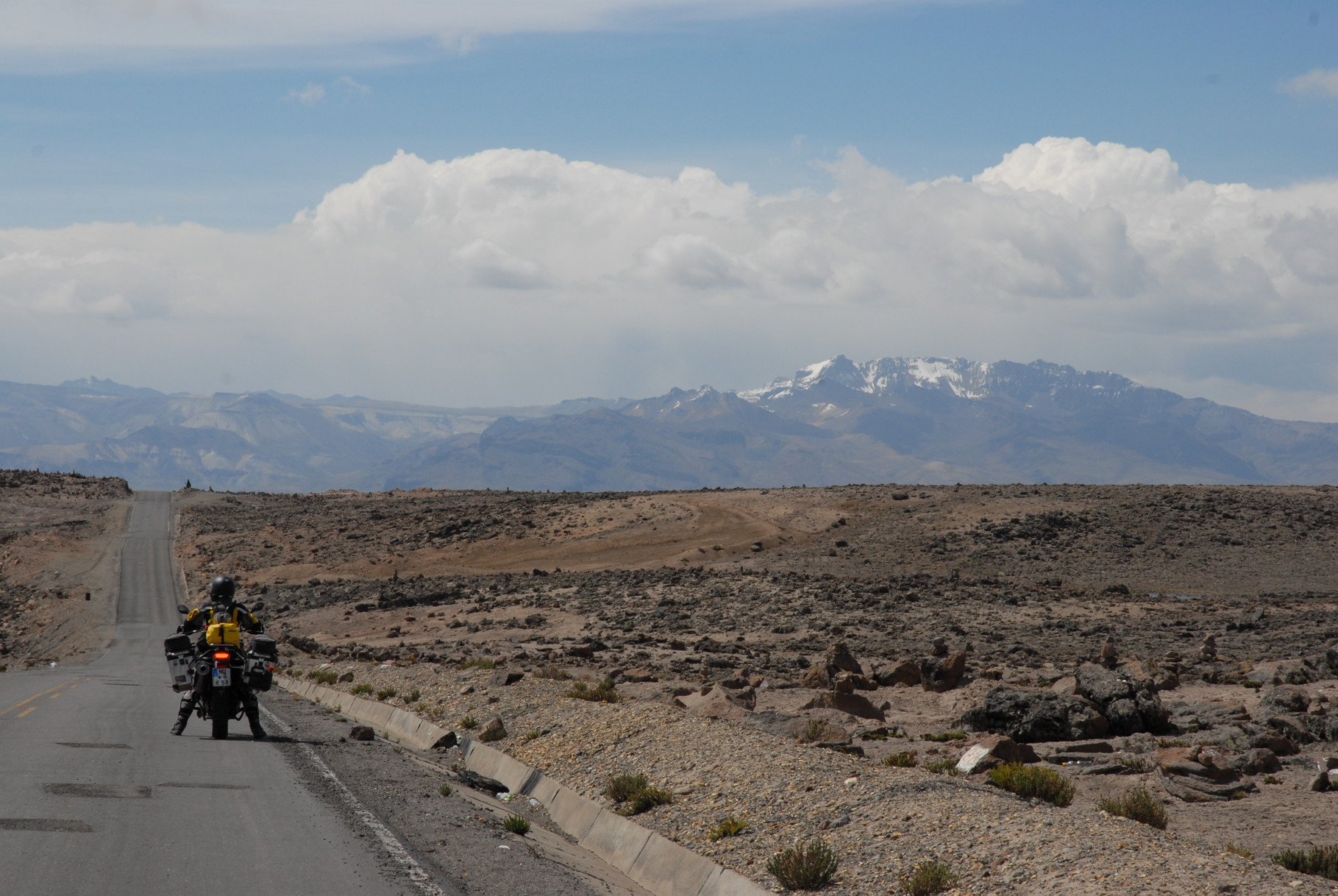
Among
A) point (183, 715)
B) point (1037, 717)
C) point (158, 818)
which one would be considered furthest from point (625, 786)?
point (183, 715)

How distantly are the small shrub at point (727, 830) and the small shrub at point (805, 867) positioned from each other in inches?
51.4

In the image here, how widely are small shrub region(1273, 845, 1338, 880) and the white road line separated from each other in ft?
23.2

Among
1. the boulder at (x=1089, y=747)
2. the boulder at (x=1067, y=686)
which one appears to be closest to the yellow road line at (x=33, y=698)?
the boulder at (x=1089, y=747)

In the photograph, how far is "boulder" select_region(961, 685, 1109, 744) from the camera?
15289 mm

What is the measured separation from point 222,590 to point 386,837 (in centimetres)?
748

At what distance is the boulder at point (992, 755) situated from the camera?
12734 mm

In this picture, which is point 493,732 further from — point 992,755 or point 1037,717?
point 1037,717

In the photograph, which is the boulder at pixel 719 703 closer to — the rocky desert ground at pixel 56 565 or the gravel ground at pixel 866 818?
the gravel ground at pixel 866 818

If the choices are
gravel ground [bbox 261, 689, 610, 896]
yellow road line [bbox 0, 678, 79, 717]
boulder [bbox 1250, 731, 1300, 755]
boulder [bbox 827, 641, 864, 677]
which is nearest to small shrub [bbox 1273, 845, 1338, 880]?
boulder [bbox 1250, 731, 1300, 755]

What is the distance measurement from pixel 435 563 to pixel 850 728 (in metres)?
48.9

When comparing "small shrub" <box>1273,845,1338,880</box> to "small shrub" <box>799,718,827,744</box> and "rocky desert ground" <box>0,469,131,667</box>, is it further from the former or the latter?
"rocky desert ground" <box>0,469,131,667</box>

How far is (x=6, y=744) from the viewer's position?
49.2ft

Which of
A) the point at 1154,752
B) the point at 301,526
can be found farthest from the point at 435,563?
the point at 1154,752

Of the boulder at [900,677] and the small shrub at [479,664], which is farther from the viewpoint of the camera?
the small shrub at [479,664]
